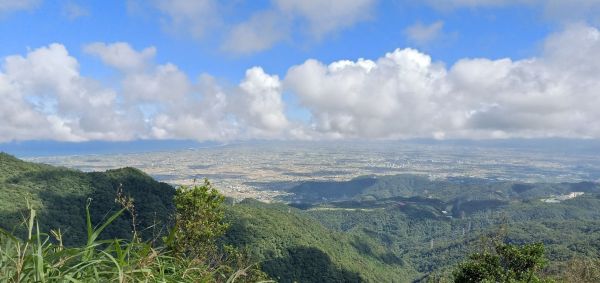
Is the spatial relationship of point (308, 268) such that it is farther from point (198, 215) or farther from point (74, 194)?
point (198, 215)

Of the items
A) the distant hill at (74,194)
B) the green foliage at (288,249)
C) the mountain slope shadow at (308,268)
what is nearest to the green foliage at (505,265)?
the distant hill at (74,194)

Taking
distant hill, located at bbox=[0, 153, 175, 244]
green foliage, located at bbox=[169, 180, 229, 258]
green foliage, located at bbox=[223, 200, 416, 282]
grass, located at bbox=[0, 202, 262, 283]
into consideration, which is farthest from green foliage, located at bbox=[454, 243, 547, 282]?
green foliage, located at bbox=[223, 200, 416, 282]

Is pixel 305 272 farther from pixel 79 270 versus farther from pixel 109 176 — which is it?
pixel 79 270

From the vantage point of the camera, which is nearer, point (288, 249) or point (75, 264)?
point (75, 264)

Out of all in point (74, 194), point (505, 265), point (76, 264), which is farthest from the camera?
point (74, 194)

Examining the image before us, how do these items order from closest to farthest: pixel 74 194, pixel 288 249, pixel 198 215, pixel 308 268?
pixel 198 215, pixel 74 194, pixel 308 268, pixel 288 249

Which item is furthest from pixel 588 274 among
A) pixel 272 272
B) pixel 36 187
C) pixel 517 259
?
pixel 36 187

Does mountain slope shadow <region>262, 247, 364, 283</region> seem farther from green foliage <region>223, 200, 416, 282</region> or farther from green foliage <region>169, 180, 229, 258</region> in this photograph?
green foliage <region>169, 180, 229, 258</region>

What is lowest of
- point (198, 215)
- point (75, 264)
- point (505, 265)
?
point (505, 265)

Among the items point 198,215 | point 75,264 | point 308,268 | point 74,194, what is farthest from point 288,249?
point 75,264
